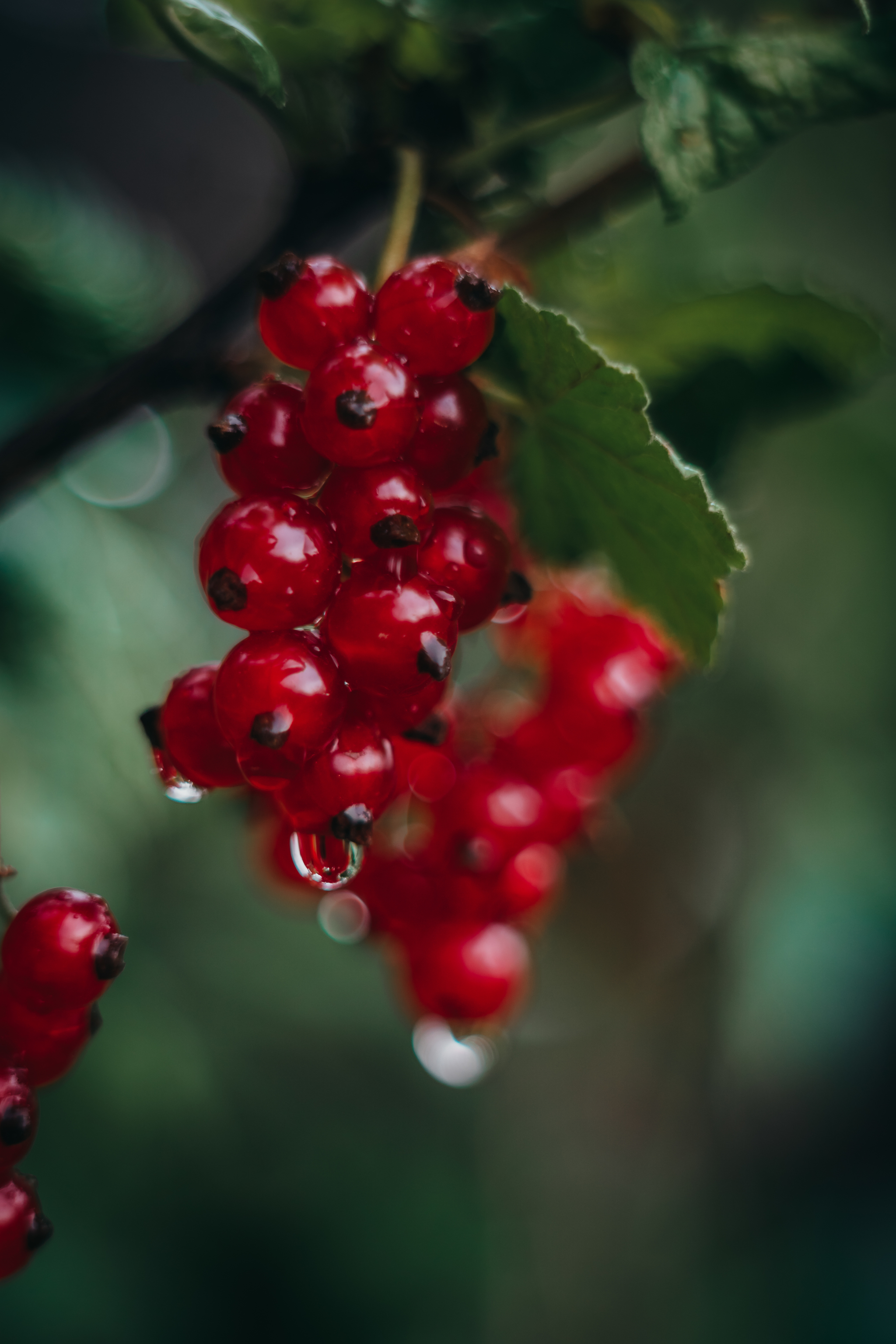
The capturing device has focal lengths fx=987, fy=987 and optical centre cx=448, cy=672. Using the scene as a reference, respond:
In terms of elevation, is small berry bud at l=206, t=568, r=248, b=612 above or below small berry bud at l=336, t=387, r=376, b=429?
below

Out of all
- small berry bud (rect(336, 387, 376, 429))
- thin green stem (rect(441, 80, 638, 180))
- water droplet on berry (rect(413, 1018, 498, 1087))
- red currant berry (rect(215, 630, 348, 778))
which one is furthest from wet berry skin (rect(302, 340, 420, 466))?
water droplet on berry (rect(413, 1018, 498, 1087))

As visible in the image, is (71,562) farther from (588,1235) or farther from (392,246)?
(588,1235)

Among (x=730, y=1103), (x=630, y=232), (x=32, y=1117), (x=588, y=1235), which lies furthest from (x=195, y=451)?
(x=588, y=1235)

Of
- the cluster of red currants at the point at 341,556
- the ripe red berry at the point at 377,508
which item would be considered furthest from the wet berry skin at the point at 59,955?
the ripe red berry at the point at 377,508

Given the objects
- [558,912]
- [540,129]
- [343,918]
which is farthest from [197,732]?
[558,912]

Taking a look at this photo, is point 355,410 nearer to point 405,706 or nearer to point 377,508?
point 377,508

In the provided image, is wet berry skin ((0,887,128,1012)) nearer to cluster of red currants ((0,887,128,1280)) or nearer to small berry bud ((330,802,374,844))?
cluster of red currants ((0,887,128,1280))
